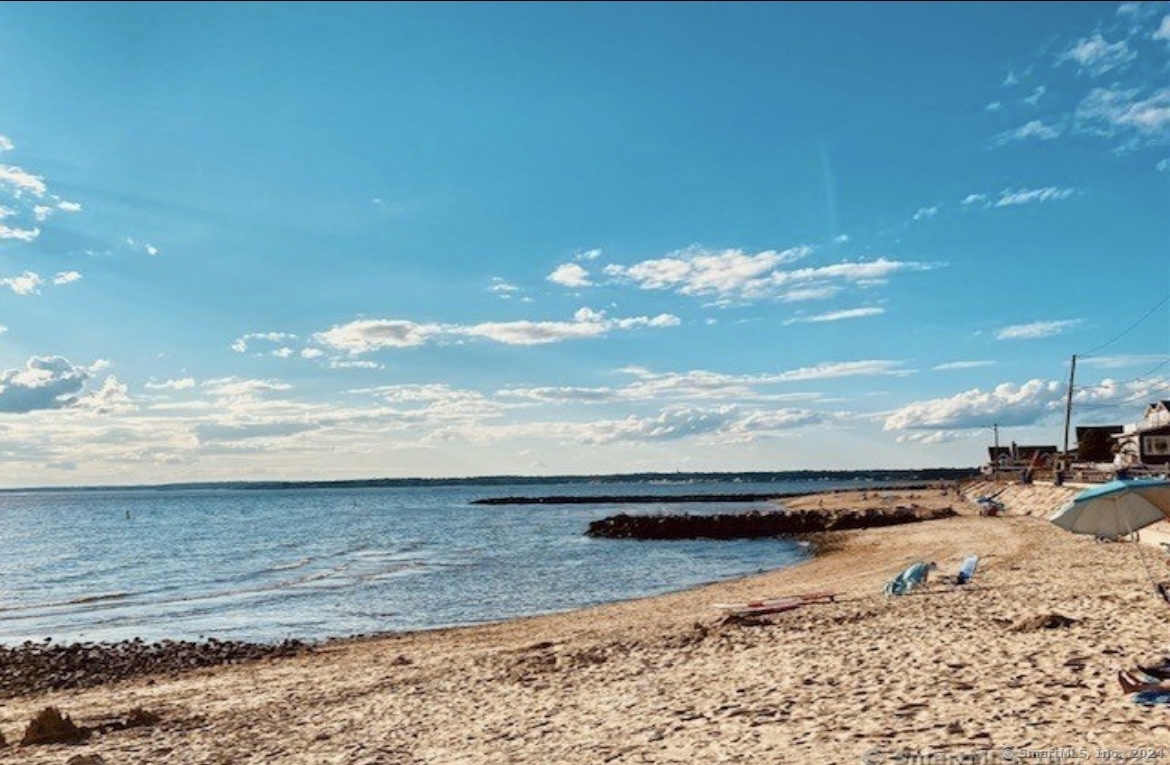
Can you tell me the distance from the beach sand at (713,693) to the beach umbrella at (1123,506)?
165 cm

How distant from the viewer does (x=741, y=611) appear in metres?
21.0

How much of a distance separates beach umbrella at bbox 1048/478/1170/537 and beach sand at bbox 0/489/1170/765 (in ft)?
5.43

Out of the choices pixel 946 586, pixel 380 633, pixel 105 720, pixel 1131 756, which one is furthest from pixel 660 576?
pixel 1131 756

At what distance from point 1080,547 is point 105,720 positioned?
30007 millimetres

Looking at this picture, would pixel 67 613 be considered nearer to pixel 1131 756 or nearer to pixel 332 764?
pixel 332 764

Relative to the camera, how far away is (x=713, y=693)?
1290cm

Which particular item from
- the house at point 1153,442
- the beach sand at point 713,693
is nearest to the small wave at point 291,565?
the beach sand at point 713,693

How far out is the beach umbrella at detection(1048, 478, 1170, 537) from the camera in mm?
12617

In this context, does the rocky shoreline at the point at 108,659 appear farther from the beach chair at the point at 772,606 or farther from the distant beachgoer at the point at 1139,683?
the distant beachgoer at the point at 1139,683

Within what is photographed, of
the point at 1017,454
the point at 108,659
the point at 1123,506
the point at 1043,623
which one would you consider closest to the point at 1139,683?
the point at 1123,506

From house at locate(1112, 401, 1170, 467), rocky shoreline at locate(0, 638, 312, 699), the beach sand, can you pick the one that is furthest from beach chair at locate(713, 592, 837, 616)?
house at locate(1112, 401, 1170, 467)

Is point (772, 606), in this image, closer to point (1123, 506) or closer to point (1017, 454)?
point (1123, 506)

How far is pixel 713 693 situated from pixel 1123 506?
642cm

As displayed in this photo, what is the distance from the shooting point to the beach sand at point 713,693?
32.9 ft
